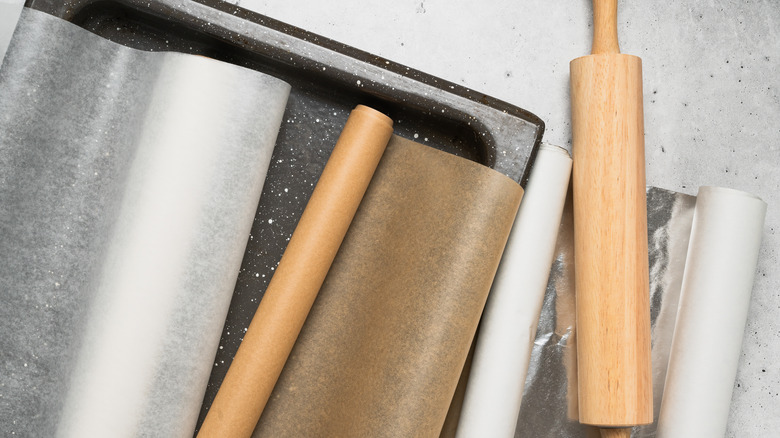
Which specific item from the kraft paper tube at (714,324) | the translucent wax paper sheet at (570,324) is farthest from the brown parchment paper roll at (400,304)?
the kraft paper tube at (714,324)

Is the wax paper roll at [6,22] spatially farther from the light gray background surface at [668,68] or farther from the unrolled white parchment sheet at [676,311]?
the unrolled white parchment sheet at [676,311]

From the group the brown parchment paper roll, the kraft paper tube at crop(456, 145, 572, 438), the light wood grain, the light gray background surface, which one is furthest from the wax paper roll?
the light wood grain

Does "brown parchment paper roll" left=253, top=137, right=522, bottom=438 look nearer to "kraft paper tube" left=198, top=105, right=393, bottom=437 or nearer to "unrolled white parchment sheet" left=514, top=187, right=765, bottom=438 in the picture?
"kraft paper tube" left=198, top=105, right=393, bottom=437

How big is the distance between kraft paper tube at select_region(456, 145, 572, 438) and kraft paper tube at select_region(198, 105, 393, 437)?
198 mm

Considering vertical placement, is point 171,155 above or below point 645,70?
below

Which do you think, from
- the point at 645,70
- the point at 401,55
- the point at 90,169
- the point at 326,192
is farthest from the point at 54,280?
the point at 645,70

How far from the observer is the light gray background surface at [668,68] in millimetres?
803

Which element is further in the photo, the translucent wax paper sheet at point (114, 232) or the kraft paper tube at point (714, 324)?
the kraft paper tube at point (714, 324)

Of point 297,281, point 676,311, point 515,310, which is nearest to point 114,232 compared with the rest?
point 297,281

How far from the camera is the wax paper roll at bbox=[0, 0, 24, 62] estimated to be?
1.92 feet

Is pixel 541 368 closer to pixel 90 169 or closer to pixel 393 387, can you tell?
pixel 393 387

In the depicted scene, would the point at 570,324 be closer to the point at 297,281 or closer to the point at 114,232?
the point at 297,281

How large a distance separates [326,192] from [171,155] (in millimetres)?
164

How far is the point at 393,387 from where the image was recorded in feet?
2.05
